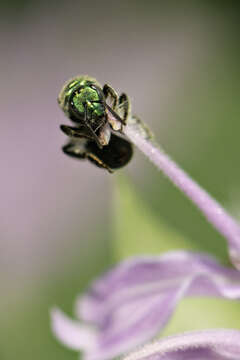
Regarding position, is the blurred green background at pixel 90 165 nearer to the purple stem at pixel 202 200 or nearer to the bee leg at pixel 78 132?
the purple stem at pixel 202 200

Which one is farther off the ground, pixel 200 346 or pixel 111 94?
pixel 111 94

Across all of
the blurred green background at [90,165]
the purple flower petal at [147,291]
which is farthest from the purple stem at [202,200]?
the blurred green background at [90,165]

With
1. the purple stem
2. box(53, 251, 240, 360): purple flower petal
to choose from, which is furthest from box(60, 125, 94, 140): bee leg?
box(53, 251, 240, 360): purple flower petal

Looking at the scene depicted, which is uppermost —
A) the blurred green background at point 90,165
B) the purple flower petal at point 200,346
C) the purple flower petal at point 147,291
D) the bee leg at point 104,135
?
the blurred green background at point 90,165

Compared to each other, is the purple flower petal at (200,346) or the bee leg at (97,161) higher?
the bee leg at (97,161)

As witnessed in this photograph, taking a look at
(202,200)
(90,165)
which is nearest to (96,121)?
(202,200)

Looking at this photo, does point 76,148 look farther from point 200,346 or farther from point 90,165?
point 90,165
